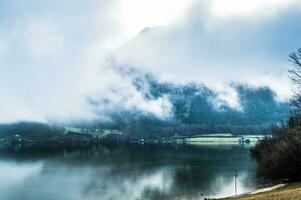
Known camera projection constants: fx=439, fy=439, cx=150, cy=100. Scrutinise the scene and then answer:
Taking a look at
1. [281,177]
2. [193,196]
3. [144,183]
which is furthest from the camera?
[144,183]

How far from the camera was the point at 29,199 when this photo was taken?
12650cm

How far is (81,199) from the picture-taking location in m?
124

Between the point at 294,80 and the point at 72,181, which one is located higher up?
the point at 294,80

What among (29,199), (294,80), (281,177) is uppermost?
(294,80)

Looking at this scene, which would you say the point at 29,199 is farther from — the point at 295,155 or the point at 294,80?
the point at 294,80

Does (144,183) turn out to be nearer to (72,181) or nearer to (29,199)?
(72,181)

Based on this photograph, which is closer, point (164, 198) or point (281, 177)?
point (281, 177)

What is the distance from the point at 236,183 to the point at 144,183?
108ft

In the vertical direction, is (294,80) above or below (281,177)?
above

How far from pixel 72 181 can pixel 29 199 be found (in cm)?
3749

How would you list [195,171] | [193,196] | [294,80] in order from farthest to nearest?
[195,171]
[193,196]
[294,80]

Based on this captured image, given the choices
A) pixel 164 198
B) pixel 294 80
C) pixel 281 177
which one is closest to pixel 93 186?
pixel 164 198

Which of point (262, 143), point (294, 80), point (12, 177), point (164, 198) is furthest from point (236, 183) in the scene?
point (12, 177)

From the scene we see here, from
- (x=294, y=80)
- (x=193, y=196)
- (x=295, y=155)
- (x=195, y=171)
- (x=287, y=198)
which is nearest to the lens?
(x=287, y=198)
